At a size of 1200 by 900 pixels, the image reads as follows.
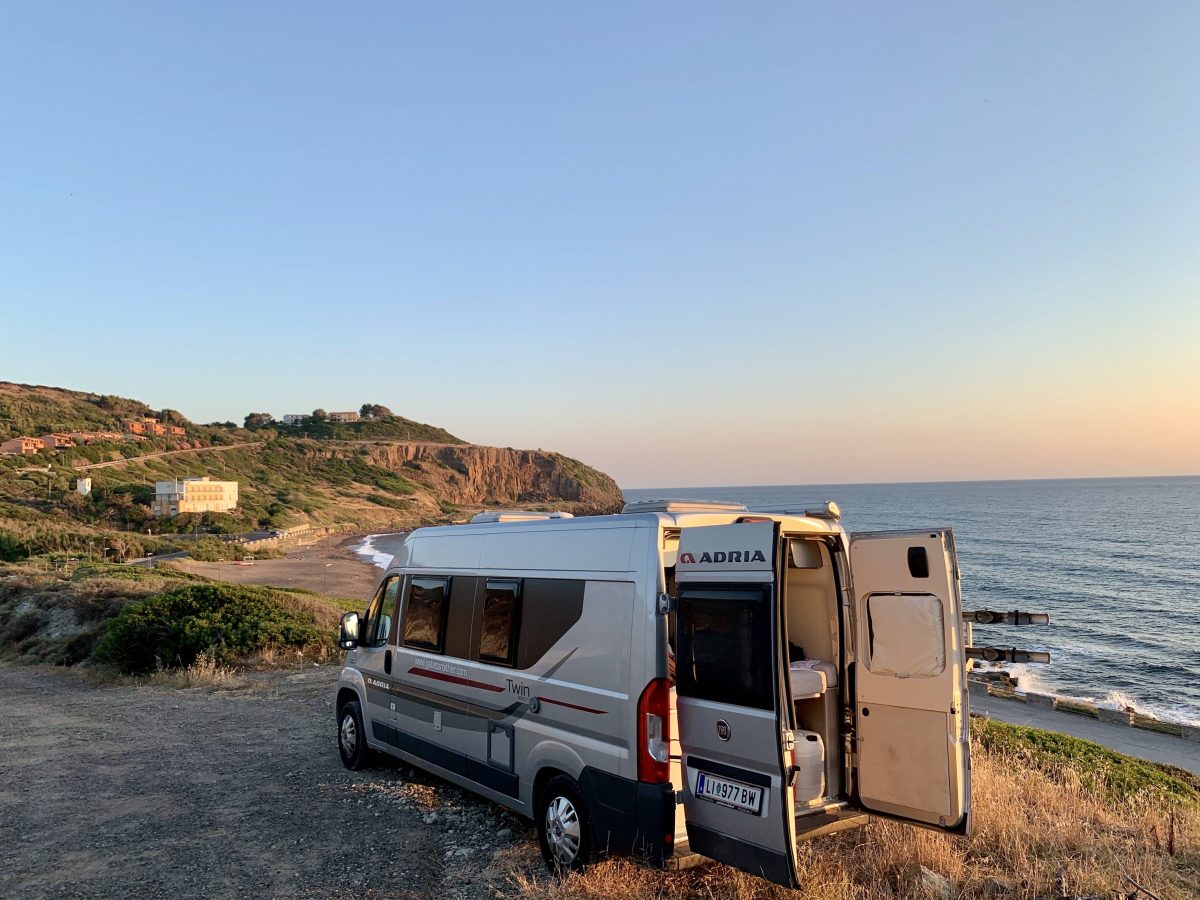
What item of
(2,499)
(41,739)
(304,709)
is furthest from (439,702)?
(2,499)

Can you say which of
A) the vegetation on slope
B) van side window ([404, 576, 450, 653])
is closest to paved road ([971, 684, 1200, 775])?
the vegetation on slope

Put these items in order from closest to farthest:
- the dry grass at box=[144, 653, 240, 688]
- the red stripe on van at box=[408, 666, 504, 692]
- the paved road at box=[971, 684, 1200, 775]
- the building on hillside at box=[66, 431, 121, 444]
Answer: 1. the red stripe on van at box=[408, 666, 504, 692]
2. the dry grass at box=[144, 653, 240, 688]
3. the paved road at box=[971, 684, 1200, 775]
4. the building on hillside at box=[66, 431, 121, 444]

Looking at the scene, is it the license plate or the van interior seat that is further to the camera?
the van interior seat

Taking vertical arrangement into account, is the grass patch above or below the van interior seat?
below

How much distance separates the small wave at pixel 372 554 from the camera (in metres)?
58.1

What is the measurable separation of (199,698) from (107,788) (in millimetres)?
4587

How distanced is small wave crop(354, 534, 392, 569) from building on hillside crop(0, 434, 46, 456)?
3062cm

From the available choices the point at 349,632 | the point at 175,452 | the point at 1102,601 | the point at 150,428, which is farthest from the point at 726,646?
the point at 150,428

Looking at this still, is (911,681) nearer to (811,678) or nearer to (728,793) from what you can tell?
(811,678)

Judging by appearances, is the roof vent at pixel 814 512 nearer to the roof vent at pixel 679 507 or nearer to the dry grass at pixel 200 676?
the roof vent at pixel 679 507

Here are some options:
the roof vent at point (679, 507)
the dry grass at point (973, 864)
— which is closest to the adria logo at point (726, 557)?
the roof vent at point (679, 507)

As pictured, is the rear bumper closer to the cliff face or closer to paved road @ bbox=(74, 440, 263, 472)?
paved road @ bbox=(74, 440, 263, 472)

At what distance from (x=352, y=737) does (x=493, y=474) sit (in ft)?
462

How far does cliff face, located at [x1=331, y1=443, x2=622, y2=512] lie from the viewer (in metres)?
135
